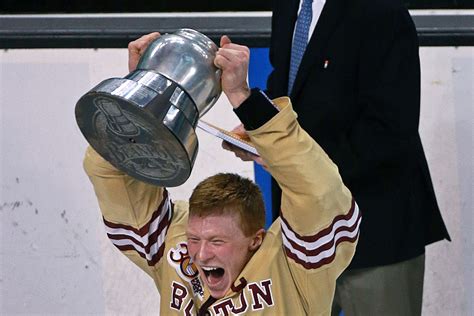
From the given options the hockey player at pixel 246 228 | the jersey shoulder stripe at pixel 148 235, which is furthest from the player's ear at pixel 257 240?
the jersey shoulder stripe at pixel 148 235

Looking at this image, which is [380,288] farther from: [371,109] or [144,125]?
[144,125]

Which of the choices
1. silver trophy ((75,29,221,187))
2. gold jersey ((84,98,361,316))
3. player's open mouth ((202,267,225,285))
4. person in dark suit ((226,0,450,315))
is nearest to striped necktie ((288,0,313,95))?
person in dark suit ((226,0,450,315))

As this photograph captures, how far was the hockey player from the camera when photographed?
2.01 m

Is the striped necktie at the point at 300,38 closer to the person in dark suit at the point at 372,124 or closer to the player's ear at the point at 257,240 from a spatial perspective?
the person in dark suit at the point at 372,124

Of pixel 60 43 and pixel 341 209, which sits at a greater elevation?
pixel 341 209

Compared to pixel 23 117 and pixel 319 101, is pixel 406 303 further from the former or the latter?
pixel 23 117

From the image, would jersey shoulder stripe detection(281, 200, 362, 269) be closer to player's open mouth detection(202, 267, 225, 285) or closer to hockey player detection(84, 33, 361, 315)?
hockey player detection(84, 33, 361, 315)

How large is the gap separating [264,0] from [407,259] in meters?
0.88

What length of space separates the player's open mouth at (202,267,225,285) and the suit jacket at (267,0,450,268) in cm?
37

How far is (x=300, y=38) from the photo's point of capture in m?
2.60

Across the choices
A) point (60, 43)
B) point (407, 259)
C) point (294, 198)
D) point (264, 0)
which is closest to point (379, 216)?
point (407, 259)

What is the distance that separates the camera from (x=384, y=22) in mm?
2484

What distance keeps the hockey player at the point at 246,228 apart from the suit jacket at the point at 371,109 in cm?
31

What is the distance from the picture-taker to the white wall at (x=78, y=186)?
317cm
